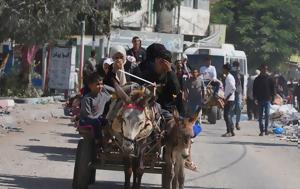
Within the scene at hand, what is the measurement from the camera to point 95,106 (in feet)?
35.4

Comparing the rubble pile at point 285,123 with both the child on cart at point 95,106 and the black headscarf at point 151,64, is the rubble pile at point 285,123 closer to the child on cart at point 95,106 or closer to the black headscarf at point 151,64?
the black headscarf at point 151,64

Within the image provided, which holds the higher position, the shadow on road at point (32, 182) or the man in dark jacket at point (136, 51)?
the man in dark jacket at point (136, 51)

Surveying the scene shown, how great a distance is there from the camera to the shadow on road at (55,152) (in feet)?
48.5

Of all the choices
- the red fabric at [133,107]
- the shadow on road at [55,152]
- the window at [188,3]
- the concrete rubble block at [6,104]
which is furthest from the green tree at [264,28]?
the red fabric at [133,107]

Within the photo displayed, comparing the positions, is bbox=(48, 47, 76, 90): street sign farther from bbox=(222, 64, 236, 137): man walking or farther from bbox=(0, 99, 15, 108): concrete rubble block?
bbox=(222, 64, 236, 137): man walking

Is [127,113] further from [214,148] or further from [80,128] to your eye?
[214,148]

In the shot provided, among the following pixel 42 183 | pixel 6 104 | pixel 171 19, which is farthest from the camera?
pixel 171 19

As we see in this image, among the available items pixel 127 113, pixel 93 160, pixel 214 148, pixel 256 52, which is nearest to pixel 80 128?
pixel 93 160

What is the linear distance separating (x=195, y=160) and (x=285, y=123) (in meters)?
12.6

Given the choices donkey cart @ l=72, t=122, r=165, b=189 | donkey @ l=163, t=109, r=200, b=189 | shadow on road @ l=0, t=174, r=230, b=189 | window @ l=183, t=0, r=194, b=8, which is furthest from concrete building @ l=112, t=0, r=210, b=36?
donkey @ l=163, t=109, r=200, b=189

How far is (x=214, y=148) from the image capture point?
18.8 metres

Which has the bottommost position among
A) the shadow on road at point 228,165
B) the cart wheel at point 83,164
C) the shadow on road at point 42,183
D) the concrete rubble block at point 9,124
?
the concrete rubble block at point 9,124

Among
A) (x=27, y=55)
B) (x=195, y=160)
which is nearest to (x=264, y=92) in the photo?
(x=195, y=160)

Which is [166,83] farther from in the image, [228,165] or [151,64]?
[228,165]
